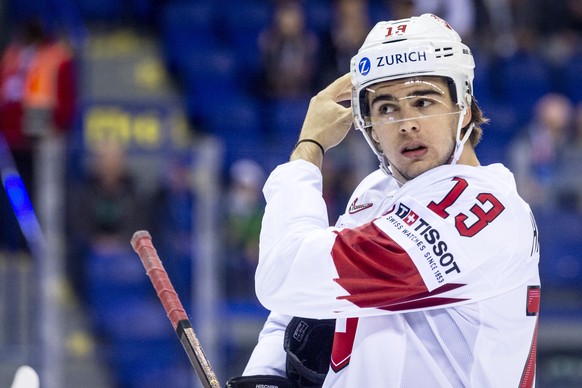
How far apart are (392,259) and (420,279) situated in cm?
8

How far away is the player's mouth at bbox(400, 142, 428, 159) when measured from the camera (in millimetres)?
3014

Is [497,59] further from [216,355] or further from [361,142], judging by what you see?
[216,355]

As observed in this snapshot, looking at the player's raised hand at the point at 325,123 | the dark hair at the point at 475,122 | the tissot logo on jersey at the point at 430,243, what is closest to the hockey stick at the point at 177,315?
the player's raised hand at the point at 325,123

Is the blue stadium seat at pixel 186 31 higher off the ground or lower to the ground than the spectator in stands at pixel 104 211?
higher

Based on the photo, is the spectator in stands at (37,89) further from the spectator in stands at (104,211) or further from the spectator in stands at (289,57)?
the spectator in stands at (289,57)

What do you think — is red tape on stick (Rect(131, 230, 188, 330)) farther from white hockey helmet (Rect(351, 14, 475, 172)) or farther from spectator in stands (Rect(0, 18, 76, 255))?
spectator in stands (Rect(0, 18, 76, 255))

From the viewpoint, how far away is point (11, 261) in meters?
7.50

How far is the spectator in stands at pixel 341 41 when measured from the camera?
9945mm

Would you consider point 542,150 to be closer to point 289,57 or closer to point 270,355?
point 289,57

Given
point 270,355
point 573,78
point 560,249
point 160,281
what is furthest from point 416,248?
point 573,78

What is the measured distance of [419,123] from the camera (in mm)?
3004

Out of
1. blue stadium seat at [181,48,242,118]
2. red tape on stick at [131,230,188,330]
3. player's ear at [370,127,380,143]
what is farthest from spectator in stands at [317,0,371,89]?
player's ear at [370,127,380,143]

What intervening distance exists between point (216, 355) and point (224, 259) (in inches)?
24.0

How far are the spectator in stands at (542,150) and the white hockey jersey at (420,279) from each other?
5.31 m
